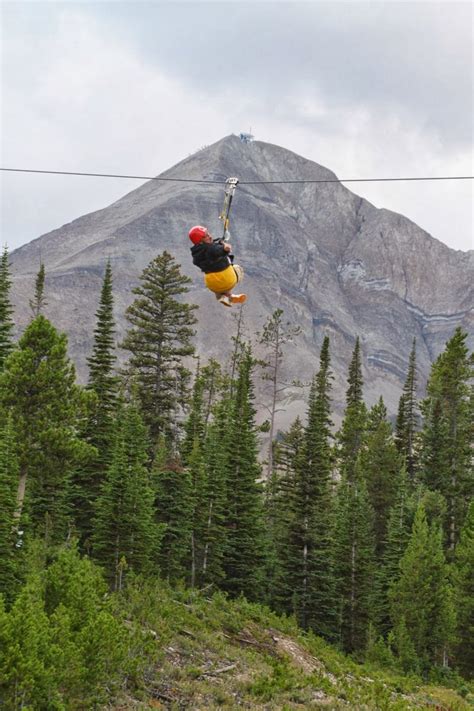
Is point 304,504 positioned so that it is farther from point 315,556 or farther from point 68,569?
point 68,569

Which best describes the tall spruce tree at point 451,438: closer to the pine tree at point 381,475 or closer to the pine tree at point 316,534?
the pine tree at point 381,475

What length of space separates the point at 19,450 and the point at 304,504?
Result: 1944 centimetres

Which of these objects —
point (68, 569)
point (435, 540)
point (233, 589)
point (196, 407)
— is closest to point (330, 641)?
point (233, 589)

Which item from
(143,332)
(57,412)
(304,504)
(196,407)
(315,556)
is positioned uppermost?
(143,332)

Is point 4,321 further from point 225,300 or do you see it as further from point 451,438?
point 451,438

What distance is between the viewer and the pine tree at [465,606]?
3238 cm

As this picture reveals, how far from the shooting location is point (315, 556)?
1468 inches

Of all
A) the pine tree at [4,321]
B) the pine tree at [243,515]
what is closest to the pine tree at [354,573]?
the pine tree at [243,515]

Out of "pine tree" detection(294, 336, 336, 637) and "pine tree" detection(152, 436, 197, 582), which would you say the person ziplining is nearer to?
"pine tree" detection(152, 436, 197, 582)

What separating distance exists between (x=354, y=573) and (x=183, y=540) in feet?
43.8

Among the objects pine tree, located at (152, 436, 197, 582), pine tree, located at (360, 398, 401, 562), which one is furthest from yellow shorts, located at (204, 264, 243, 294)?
pine tree, located at (360, 398, 401, 562)

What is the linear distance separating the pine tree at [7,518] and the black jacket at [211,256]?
32.5 ft

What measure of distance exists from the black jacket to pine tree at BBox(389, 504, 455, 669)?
24652mm

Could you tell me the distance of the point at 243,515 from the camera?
36.8m
